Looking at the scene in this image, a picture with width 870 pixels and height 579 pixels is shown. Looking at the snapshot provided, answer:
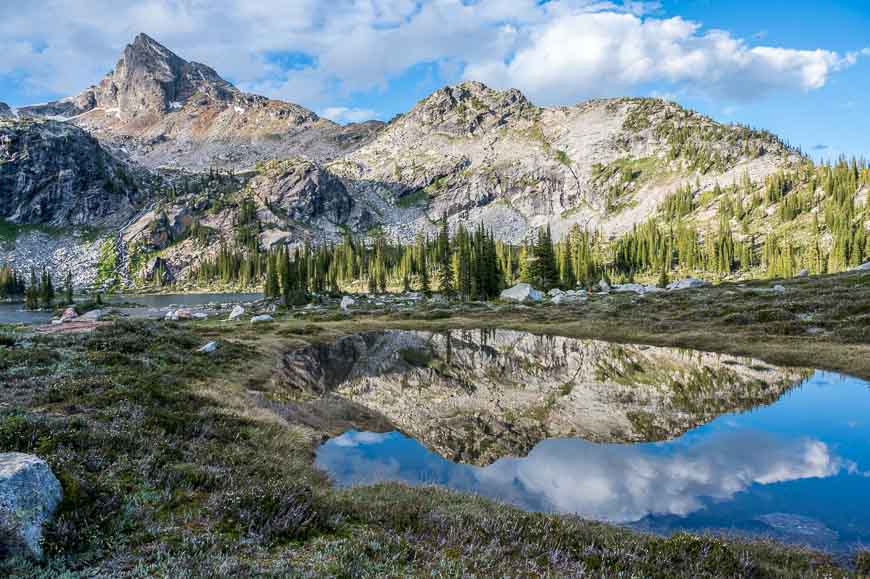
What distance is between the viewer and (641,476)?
12.4 meters

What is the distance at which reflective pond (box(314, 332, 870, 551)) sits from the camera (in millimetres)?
10703

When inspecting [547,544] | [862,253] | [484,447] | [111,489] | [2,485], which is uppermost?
[862,253]

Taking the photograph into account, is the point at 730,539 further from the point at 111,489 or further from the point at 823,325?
the point at 823,325

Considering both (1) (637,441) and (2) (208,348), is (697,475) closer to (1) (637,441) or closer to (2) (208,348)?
(1) (637,441)

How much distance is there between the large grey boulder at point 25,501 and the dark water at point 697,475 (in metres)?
6.79

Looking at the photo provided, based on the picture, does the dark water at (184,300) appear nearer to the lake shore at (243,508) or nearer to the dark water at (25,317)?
the dark water at (25,317)

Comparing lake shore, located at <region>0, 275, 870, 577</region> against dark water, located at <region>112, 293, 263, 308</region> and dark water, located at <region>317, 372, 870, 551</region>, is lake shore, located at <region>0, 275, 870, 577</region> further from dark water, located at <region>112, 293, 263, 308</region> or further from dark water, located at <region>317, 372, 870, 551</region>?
dark water, located at <region>112, 293, 263, 308</region>

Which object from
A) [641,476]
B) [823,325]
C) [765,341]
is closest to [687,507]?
[641,476]

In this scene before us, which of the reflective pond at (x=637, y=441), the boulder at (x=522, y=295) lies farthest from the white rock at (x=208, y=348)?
the boulder at (x=522, y=295)

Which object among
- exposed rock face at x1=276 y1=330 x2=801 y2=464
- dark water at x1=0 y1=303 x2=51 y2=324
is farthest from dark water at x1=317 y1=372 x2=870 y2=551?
dark water at x1=0 y1=303 x2=51 y2=324

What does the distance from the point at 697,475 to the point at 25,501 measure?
1413cm

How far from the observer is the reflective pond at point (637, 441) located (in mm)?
10703

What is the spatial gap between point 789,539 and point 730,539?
1.46m

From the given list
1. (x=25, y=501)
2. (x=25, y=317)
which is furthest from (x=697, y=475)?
(x=25, y=317)
